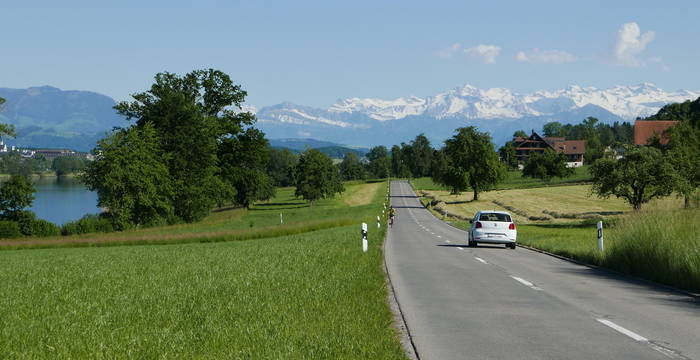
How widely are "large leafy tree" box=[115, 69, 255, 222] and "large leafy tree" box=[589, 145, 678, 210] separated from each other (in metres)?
33.6

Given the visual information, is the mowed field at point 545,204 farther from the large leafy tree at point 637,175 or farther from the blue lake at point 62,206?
the blue lake at point 62,206

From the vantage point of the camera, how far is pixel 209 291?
1220 cm

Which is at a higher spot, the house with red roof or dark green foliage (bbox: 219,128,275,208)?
the house with red roof

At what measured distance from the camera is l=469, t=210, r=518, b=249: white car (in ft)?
90.3

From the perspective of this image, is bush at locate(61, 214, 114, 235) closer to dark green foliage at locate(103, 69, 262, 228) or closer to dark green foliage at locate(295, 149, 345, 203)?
dark green foliage at locate(103, 69, 262, 228)

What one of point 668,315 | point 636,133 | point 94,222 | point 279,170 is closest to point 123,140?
point 94,222

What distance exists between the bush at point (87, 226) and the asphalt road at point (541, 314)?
45.9 m

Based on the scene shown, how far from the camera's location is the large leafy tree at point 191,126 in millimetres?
62500

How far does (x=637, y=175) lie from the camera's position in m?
51.9

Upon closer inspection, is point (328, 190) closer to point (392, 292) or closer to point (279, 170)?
point (279, 170)

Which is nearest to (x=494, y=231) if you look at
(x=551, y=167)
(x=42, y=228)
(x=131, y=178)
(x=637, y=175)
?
(x=637, y=175)

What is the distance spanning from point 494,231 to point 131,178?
40536 millimetres

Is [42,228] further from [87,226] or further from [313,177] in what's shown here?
[313,177]

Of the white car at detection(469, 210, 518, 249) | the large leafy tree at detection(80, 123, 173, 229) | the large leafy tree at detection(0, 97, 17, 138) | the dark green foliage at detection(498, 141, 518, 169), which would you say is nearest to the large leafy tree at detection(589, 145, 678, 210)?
the white car at detection(469, 210, 518, 249)
